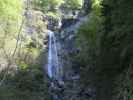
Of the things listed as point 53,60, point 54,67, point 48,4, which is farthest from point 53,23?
point 54,67

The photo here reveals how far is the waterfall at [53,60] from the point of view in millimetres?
30156

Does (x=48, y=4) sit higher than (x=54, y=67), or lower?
higher

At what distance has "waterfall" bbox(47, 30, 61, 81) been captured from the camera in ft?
98.9

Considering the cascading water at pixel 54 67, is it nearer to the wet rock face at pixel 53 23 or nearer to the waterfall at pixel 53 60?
the waterfall at pixel 53 60

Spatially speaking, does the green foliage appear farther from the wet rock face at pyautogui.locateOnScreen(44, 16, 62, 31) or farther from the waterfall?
the waterfall

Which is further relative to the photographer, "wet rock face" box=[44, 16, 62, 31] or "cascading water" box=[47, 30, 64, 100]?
"wet rock face" box=[44, 16, 62, 31]

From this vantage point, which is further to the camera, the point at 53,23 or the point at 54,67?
the point at 53,23

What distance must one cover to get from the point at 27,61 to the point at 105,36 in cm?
1116

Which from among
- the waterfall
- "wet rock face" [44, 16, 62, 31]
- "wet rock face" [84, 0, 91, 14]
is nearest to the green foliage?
"wet rock face" [44, 16, 62, 31]

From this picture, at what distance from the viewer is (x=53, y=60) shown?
33.1m

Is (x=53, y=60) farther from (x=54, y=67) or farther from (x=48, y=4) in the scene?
(x=48, y=4)

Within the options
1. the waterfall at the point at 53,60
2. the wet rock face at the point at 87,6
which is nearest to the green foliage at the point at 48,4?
the wet rock face at the point at 87,6

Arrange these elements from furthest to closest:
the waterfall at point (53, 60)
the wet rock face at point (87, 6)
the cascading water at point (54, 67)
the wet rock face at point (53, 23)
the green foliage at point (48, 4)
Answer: the wet rock face at point (87, 6) < the green foliage at point (48, 4) < the wet rock face at point (53, 23) < the waterfall at point (53, 60) < the cascading water at point (54, 67)

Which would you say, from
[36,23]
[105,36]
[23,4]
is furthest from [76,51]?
[105,36]
